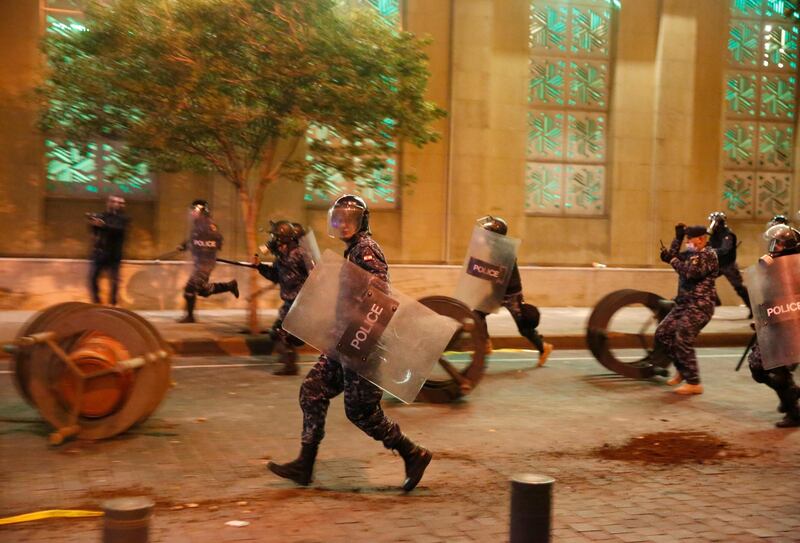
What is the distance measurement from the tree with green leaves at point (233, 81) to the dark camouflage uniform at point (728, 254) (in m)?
5.54

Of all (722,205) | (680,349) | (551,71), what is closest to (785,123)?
(722,205)

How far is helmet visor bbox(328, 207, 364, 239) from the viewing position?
5652 mm

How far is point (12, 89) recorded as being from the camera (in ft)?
49.7

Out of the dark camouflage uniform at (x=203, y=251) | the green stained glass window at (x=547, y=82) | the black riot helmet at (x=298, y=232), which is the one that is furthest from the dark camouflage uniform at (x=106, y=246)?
the green stained glass window at (x=547, y=82)

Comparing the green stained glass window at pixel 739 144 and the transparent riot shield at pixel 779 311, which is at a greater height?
the green stained glass window at pixel 739 144

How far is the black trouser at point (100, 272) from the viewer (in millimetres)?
13367

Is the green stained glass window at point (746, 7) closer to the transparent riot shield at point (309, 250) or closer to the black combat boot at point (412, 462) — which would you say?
the transparent riot shield at point (309, 250)

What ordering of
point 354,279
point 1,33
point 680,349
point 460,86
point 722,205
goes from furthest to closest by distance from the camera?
point 722,205, point 460,86, point 1,33, point 680,349, point 354,279

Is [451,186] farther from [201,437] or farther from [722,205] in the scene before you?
[201,437]

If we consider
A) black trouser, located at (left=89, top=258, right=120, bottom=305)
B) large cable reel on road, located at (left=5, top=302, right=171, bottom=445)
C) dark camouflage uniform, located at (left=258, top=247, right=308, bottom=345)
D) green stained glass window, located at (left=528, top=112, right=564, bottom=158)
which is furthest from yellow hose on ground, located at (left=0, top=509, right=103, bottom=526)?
green stained glass window, located at (left=528, top=112, right=564, bottom=158)

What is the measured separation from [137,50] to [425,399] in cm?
614

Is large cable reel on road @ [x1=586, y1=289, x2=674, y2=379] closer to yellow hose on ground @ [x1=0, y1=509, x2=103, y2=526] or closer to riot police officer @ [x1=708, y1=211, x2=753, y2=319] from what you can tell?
riot police officer @ [x1=708, y1=211, x2=753, y2=319]

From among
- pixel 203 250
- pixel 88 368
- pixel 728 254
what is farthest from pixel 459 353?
pixel 728 254

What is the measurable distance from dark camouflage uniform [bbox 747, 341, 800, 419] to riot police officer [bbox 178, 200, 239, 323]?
7.45 metres
